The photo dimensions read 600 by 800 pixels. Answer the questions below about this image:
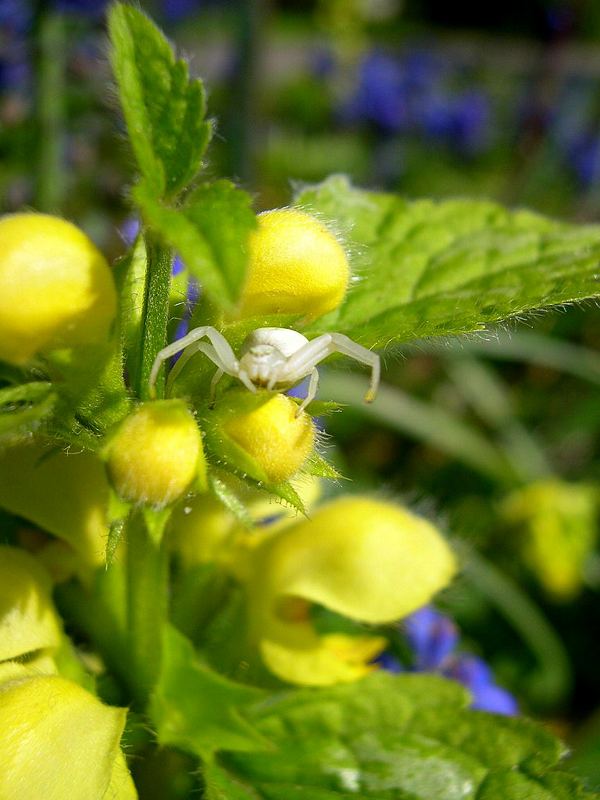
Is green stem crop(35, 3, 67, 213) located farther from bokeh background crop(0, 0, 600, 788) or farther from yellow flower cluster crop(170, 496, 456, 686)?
yellow flower cluster crop(170, 496, 456, 686)

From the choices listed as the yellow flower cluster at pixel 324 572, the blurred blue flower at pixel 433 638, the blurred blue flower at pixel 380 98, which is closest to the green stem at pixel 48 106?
the blurred blue flower at pixel 433 638

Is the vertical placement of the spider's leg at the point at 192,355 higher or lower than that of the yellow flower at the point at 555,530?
higher

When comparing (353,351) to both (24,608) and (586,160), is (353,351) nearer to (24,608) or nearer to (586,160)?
(24,608)

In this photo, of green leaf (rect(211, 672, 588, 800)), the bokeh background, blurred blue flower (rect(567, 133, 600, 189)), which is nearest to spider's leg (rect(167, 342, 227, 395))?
green leaf (rect(211, 672, 588, 800))

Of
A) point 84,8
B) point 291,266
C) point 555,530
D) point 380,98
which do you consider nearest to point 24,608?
point 291,266

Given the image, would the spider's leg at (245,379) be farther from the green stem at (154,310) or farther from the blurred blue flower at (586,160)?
the blurred blue flower at (586,160)

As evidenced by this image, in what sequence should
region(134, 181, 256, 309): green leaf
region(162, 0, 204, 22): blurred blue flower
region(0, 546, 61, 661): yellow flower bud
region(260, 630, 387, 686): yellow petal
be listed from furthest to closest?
region(162, 0, 204, 22): blurred blue flower, region(260, 630, 387, 686): yellow petal, region(0, 546, 61, 661): yellow flower bud, region(134, 181, 256, 309): green leaf

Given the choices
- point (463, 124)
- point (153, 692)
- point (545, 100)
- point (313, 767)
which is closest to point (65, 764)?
point (153, 692)
